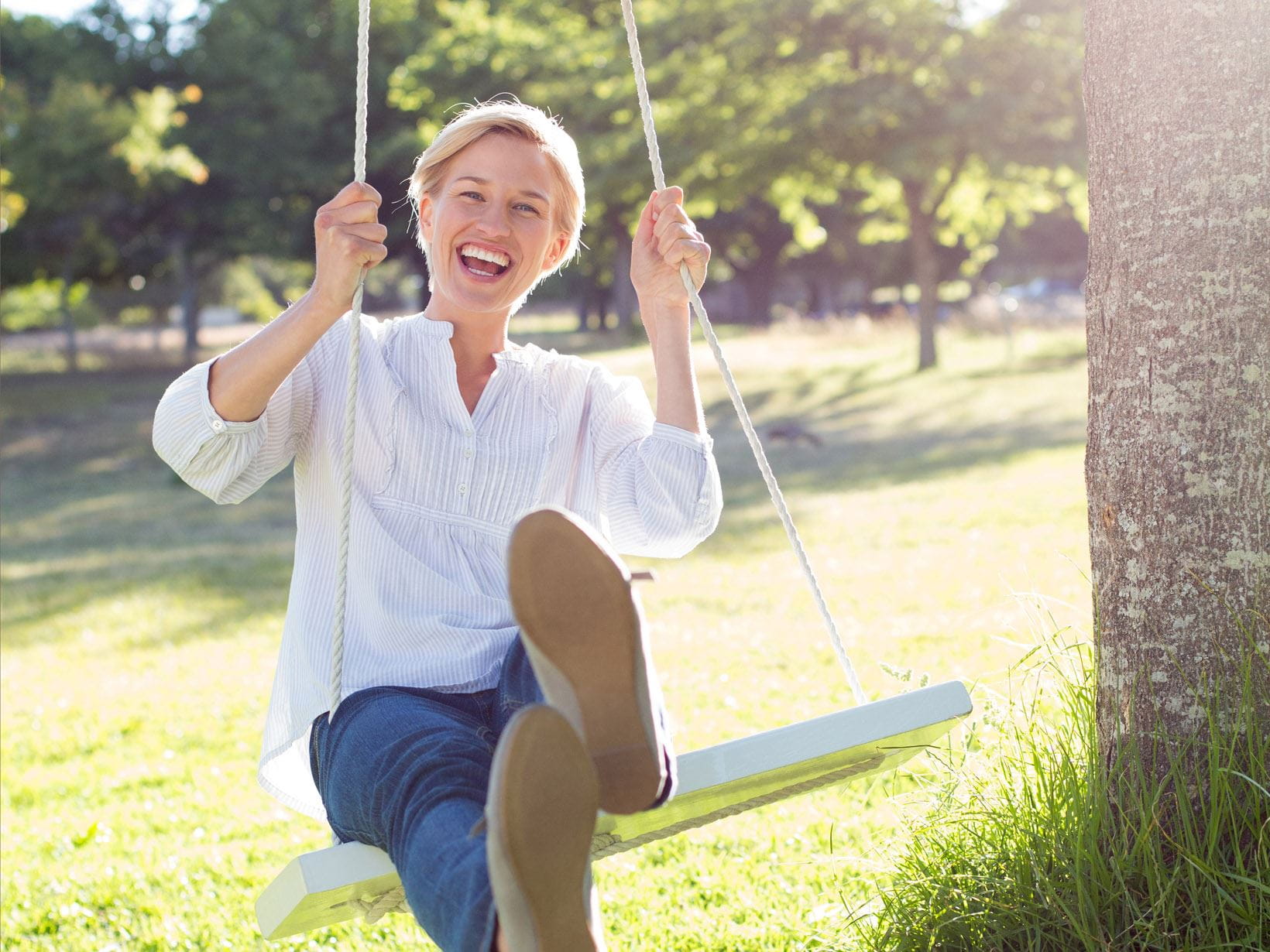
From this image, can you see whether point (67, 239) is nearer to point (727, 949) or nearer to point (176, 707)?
point (176, 707)

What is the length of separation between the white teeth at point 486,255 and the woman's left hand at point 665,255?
24 centimetres

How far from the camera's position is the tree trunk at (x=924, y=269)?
744 inches

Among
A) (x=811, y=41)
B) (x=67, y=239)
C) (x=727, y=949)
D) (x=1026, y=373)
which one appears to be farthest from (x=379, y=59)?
(x=727, y=949)

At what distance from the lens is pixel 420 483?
87.0 inches

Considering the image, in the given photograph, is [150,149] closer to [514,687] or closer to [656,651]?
[656,651]

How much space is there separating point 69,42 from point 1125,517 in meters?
24.8

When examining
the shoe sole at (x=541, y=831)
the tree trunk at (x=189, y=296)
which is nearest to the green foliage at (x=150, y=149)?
the tree trunk at (x=189, y=296)

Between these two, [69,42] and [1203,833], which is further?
[69,42]

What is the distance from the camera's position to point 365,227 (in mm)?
2086

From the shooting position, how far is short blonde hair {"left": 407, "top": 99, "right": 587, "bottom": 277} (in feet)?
7.41

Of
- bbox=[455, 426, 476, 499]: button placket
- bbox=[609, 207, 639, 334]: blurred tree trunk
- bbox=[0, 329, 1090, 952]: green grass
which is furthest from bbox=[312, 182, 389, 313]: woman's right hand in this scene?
bbox=[609, 207, 639, 334]: blurred tree trunk

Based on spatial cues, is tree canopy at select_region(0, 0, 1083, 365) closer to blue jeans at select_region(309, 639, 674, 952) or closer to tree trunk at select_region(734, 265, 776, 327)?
blue jeans at select_region(309, 639, 674, 952)

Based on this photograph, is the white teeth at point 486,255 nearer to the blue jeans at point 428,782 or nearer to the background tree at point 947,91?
the blue jeans at point 428,782

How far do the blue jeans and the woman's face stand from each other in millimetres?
633
